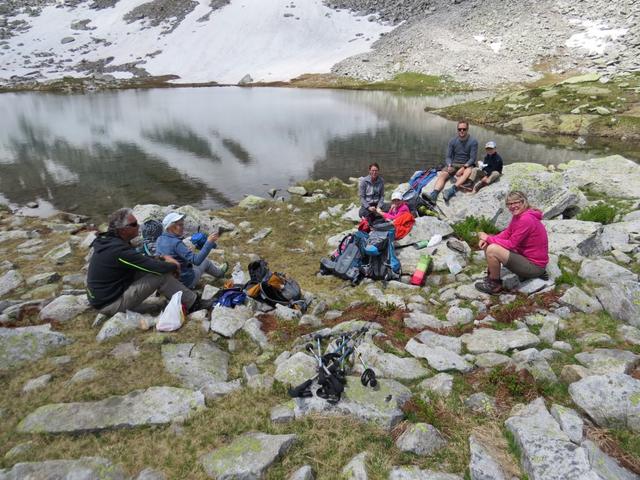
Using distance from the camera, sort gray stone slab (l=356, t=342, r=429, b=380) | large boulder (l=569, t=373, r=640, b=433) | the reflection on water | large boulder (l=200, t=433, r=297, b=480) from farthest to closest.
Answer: the reflection on water < gray stone slab (l=356, t=342, r=429, b=380) < large boulder (l=569, t=373, r=640, b=433) < large boulder (l=200, t=433, r=297, b=480)

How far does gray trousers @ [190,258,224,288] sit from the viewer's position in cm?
1009

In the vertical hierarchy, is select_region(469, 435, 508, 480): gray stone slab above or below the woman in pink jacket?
below

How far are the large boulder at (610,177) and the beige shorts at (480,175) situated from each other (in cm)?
343

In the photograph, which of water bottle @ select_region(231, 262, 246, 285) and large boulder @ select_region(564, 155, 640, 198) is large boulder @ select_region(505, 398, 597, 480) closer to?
water bottle @ select_region(231, 262, 246, 285)

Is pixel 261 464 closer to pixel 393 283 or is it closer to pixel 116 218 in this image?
pixel 116 218

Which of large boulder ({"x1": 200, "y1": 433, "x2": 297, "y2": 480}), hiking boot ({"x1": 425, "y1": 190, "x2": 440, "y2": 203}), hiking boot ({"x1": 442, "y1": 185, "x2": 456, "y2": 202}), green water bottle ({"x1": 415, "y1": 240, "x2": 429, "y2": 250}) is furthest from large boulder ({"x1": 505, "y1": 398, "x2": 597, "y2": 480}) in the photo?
hiking boot ({"x1": 425, "y1": 190, "x2": 440, "y2": 203})

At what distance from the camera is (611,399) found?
497cm

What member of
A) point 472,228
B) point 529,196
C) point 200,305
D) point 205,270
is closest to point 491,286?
point 472,228

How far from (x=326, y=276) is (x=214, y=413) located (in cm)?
638

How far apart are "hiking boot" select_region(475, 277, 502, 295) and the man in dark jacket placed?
22.2ft

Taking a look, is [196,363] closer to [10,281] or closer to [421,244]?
[10,281]

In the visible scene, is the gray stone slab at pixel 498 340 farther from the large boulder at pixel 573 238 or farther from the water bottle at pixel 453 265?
the large boulder at pixel 573 238

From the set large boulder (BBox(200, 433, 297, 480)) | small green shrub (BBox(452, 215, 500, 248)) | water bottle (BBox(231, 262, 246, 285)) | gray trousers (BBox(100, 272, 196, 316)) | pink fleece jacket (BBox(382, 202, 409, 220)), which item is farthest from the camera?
pink fleece jacket (BBox(382, 202, 409, 220))

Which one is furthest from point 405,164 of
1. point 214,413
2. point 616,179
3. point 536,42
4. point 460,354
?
point 536,42
